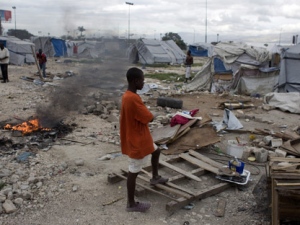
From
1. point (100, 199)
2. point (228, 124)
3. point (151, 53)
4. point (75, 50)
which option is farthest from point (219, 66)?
point (75, 50)

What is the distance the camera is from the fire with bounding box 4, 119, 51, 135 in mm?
6754

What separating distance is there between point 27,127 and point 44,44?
2887cm

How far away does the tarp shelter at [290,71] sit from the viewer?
1271cm

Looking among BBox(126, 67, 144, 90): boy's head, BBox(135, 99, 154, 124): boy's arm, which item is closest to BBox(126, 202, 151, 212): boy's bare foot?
BBox(135, 99, 154, 124): boy's arm

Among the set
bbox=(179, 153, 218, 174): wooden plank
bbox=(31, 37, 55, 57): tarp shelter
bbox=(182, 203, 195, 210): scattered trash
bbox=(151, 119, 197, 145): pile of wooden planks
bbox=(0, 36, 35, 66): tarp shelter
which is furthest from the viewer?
bbox=(31, 37, 55, 57): tarp shelter

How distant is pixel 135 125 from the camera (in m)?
3.71

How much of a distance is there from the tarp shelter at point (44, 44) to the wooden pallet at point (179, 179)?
99.8 ft

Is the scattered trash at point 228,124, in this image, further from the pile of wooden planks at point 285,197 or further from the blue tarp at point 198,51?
the blue tarp at point 198,51

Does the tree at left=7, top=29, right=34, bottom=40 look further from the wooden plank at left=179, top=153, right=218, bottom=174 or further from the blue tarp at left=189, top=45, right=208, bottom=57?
the wooden plank at left=179, top=153, right=218, bottom=174

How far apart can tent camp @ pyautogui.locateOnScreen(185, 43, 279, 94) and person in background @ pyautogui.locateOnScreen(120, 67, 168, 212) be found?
11016 mm

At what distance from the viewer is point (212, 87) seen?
15.0m

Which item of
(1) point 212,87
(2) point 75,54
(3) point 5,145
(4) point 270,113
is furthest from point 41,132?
(2) point 75,54

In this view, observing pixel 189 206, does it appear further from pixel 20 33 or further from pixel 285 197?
pixel 20 33

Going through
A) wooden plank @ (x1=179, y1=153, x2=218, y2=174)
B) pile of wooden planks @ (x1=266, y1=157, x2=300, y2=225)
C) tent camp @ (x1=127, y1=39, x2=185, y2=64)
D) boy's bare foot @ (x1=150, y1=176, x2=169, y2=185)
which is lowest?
wooden plank @ (x1=179, y1=153, x2=218, y2=174)
